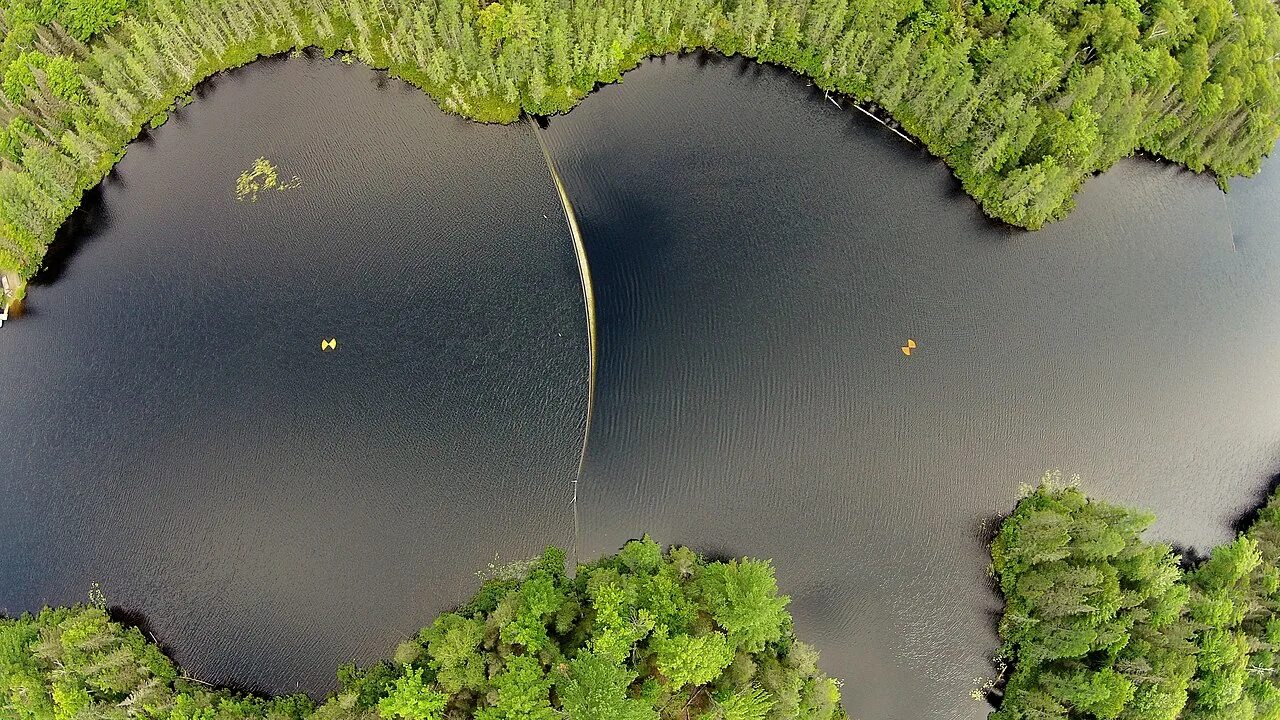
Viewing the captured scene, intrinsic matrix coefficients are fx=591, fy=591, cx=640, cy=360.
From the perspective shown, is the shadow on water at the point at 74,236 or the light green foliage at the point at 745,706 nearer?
the light green foliage at the point at 745,706

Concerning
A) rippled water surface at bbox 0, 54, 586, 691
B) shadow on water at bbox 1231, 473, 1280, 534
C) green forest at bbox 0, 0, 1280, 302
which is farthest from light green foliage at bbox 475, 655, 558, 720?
shadow on water at bbox 1231, 473, 1280, 534

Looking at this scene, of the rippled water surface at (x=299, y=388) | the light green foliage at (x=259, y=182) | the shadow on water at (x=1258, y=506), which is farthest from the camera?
the light green foliage at (x=259, y=182)

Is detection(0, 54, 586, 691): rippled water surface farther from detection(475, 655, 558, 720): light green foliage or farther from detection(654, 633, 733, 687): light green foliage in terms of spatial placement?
detection(654, 633, 733, 687): light green foliage

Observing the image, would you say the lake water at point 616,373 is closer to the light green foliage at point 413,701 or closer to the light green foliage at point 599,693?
the light green foliage at point 413,701

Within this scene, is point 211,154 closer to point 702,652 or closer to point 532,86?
point 532,86

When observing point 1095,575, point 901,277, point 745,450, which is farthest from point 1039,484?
point 745,450

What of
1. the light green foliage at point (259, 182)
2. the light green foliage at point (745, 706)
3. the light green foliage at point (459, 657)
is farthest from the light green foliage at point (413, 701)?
the light green foliage at point (259, 182)
